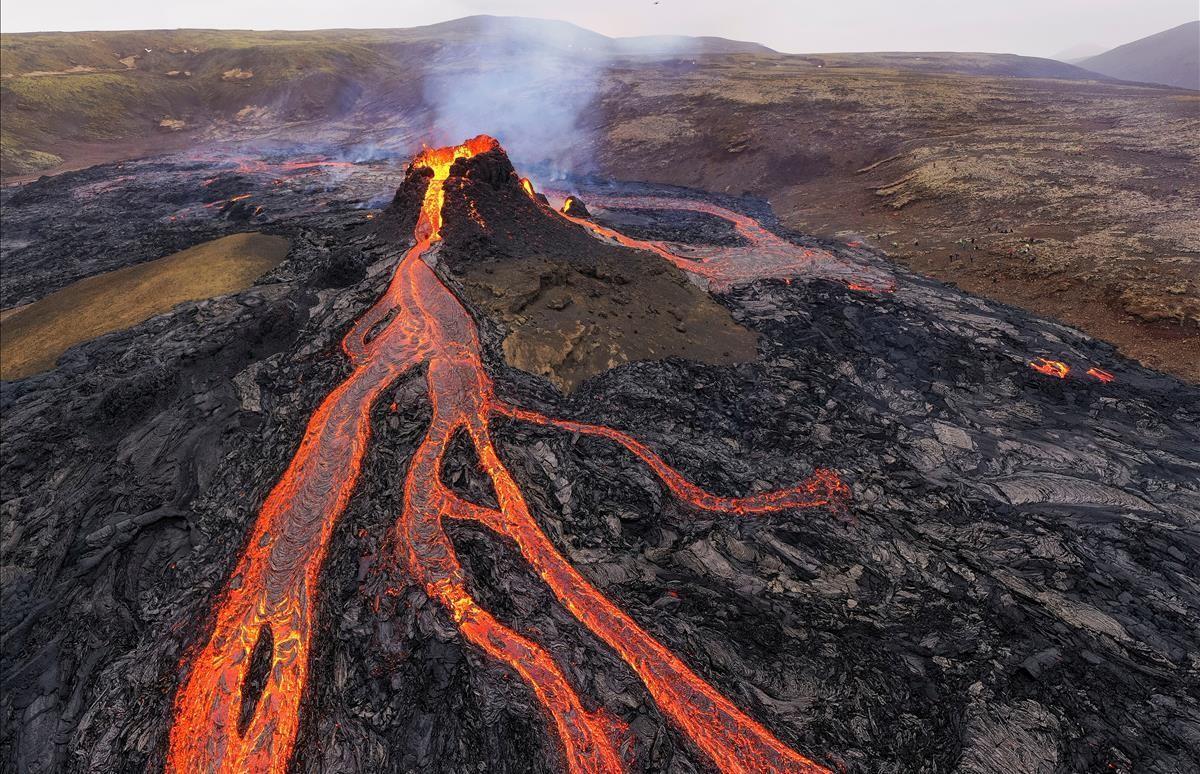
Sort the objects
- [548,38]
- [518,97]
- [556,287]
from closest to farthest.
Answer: [556,287] → [518,97] → [548,38]

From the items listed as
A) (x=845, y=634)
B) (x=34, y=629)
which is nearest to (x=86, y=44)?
(x=34, y=629)

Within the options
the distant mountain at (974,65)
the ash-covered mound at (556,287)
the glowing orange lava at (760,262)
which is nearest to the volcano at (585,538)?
the ash-covered mound at (556,287)

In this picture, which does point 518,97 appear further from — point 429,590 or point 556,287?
point 429,590

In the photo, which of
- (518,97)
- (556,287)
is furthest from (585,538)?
(518,97)

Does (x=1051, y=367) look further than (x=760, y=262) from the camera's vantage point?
No

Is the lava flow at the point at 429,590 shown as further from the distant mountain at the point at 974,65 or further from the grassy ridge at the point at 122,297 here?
the distant mountain at the point at 974,65

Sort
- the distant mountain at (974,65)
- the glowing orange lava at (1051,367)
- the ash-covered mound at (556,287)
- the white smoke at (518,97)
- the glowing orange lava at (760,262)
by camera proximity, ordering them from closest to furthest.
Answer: the glowing orange lava at (1051,367) → the ash-covered mound at (556,287) → the glowing orange lava at (760,262) → the white smoke at (518,97) → the distant mountain at (974,65)
